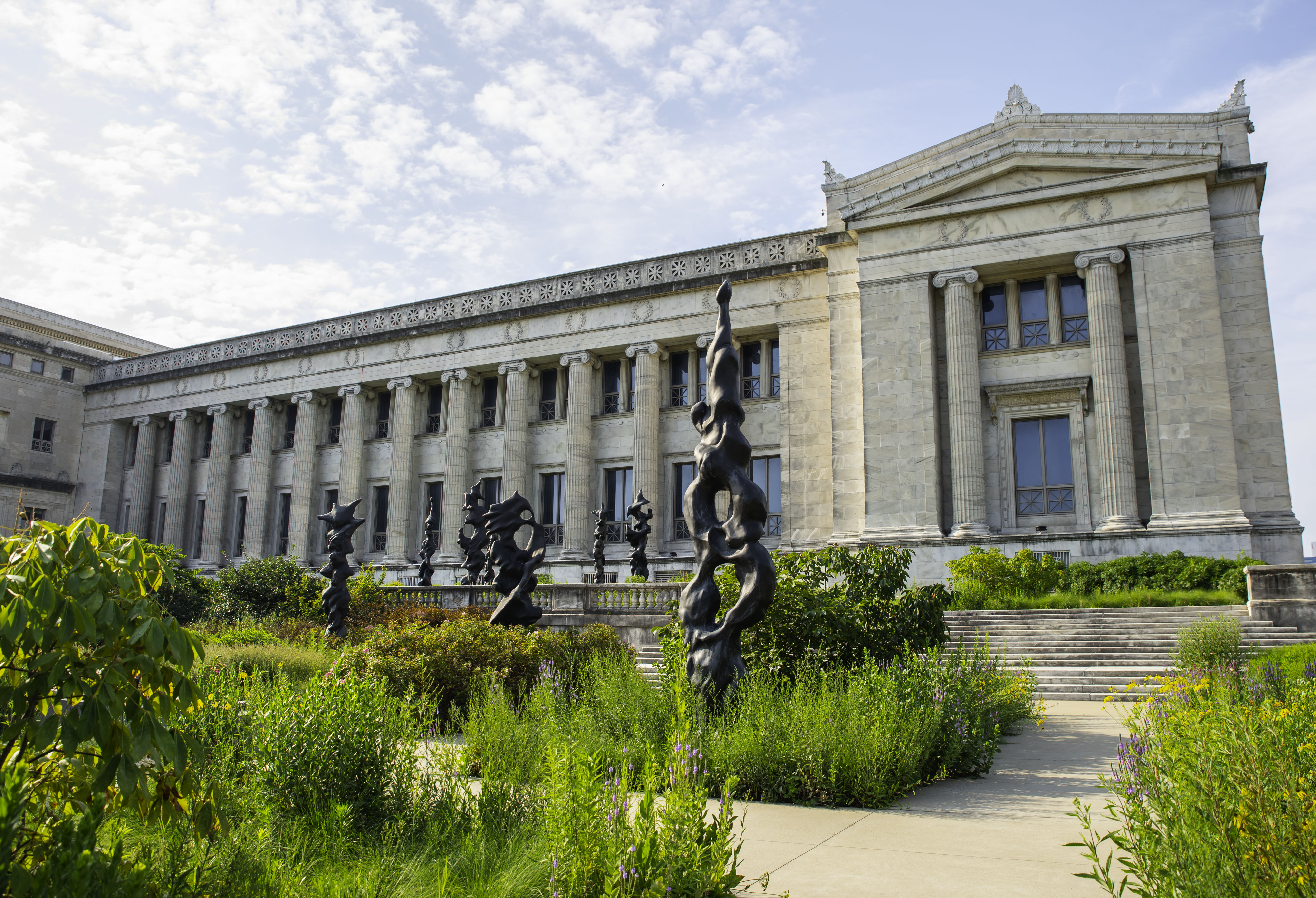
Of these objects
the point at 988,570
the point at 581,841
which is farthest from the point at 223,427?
the point at 581,841

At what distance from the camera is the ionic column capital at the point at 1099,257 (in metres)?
27.2

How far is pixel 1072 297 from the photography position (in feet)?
94.8

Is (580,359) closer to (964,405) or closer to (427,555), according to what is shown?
(427,555)

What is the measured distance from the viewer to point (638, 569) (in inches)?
1128

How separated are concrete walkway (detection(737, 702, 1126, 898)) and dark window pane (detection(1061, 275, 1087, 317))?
23.5 metres

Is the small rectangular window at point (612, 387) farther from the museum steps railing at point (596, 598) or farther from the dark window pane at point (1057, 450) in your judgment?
the dark window pane at point (1057, 450)

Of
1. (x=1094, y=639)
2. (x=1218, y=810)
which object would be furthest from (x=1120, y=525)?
(x=1218, y=810)

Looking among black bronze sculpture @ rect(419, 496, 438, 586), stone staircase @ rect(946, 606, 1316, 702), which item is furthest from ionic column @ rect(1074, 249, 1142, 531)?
black bronze sculpture @ rect(419, 496, 438, 586)

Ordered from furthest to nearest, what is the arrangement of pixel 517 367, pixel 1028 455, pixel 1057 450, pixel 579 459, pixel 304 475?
pixel 304 475, pixel 517 367, pixel 579 459, pixel 1028 455, pixel 1057 450

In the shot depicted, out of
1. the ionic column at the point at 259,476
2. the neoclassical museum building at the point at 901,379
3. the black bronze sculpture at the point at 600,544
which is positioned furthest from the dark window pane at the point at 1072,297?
the ionic column at the point at 259,476

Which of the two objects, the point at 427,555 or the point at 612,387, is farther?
the point at 612,387

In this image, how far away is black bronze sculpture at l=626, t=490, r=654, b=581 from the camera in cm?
2862

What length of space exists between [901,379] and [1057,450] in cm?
527

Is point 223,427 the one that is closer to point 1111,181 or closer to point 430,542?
point 430,542
